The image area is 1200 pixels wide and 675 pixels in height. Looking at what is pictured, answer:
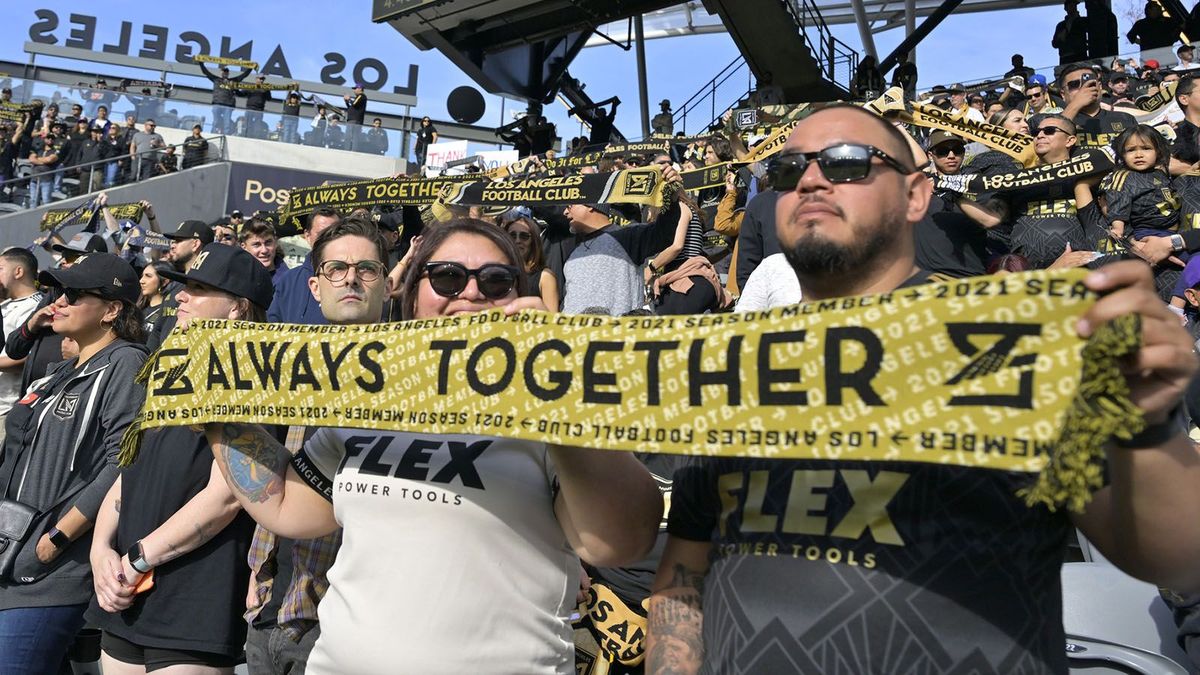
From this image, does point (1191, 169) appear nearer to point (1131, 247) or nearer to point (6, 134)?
point (1131, 247)

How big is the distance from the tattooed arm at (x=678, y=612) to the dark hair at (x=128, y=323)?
10.9ft

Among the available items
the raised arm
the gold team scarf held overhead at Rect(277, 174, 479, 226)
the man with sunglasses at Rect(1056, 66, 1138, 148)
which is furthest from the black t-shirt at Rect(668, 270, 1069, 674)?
the man with sunglasses at Rect(1056, 66, 1138, 148)

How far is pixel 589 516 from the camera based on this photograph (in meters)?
2.15

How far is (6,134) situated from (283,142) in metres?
6.21

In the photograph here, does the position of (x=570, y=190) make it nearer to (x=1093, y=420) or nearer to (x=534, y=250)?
(x=534, y=250)

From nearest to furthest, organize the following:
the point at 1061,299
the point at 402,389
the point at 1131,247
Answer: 1. the point at 1061,299
2. the point at 402,389
3. the point at 1131,247

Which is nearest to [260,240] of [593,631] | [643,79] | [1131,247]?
[593,631]

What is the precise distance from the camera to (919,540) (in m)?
1.72

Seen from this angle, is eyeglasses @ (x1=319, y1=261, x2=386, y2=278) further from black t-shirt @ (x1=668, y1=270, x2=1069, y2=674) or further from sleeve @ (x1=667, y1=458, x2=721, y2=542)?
black t-shirt @ (x1=668, y1=270, x2=1069, y2=674)

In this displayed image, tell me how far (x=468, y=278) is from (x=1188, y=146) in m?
7.42

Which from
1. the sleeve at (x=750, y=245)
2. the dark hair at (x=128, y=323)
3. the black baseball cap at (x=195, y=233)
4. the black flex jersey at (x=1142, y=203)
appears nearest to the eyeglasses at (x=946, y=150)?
the black flex jersey at (x=1142, y=203)

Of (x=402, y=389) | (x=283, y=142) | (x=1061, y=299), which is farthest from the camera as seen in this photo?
(x=283, y=142)

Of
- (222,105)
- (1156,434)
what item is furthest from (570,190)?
(222,105)

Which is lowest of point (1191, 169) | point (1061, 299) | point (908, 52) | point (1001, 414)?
point (1001, 414)
